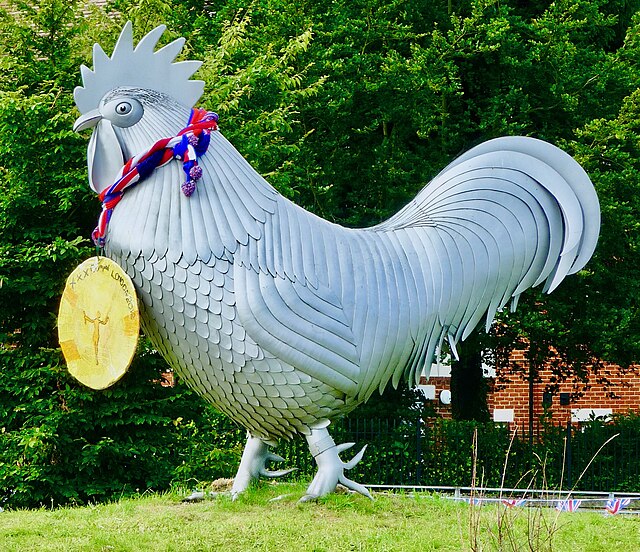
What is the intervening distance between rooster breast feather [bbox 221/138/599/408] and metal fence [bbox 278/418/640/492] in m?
6.26

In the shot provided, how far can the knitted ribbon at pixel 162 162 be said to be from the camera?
7629mm

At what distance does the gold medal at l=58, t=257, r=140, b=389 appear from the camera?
295 inches

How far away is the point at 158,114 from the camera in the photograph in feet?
25.9

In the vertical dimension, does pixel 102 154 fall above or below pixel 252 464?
above

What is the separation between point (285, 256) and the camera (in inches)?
301

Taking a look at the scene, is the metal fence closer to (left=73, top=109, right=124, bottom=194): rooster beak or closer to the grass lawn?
the grass lawn

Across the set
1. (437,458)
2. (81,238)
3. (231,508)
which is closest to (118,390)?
(81,238)

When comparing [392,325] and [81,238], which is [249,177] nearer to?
[392,325]

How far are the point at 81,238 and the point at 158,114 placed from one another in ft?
12.3

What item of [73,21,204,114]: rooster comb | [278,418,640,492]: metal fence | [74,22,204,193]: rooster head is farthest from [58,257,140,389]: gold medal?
[278,418,640,492]: metal fence

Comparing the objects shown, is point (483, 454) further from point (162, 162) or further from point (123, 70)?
point (123, 70)

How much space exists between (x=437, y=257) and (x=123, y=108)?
2.52 m

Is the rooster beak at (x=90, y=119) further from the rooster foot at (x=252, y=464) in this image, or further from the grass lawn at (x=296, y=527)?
the grass lawn at (x=296, y=527)

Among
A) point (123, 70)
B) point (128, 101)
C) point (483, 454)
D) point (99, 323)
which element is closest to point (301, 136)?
point (483, 454)
